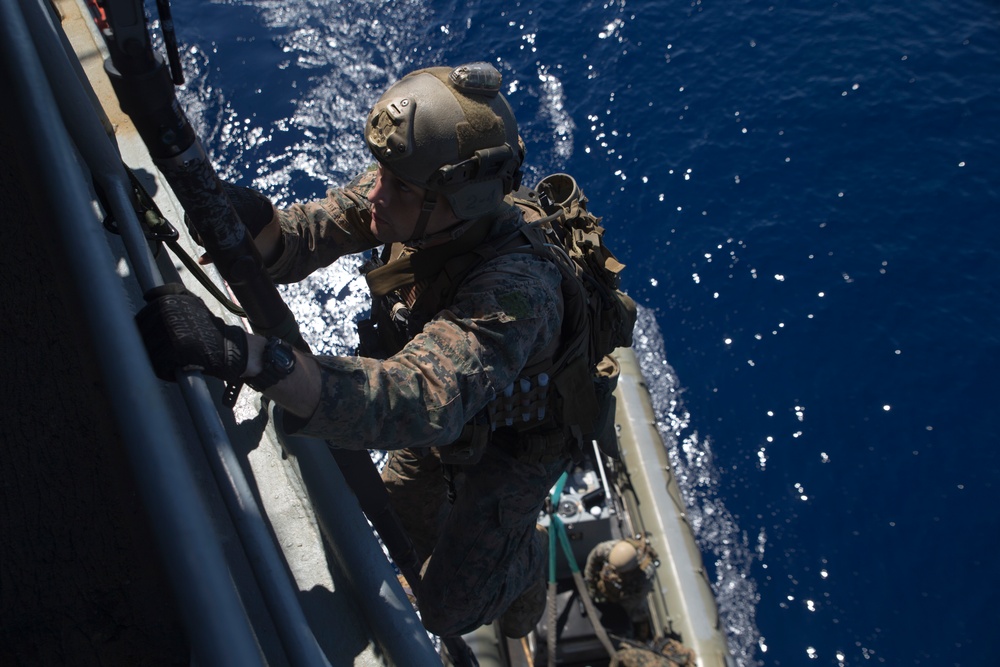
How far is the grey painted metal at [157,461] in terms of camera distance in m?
1.84

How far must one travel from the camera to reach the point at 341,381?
3025 mm

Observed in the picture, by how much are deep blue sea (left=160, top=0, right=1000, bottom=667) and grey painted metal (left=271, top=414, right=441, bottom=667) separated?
8.18m

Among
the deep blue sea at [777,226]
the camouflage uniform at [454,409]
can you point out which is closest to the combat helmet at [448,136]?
the camouflage uniform at [454,409]

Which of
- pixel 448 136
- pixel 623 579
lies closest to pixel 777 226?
pixel 623 579

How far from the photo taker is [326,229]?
4598 millimetres

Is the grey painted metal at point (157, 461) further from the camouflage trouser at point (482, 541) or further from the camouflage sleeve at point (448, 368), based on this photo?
the camouflage trouser at point (482, 541)

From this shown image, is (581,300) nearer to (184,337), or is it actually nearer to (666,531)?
(184,337)

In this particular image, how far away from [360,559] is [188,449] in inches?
49.8

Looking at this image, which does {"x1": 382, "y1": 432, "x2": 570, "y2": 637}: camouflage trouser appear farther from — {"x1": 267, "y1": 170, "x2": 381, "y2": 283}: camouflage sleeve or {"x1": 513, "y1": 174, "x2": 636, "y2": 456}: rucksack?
{"x1": 267, "y1": 170, "x2": 381, "y2": 283}: camouflage sleeve

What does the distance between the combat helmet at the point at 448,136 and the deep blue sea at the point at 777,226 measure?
8.54 metres

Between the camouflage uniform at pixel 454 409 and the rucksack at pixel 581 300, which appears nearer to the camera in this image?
the camouflage uniform at pixel 454 409

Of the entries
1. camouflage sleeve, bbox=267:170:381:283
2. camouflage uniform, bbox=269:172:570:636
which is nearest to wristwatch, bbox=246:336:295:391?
camouflage uniform, bbox=269:172:570:636

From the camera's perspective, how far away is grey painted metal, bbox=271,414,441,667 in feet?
11.2

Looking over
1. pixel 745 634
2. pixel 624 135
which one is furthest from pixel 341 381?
pixel 624 135
